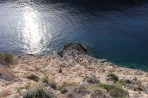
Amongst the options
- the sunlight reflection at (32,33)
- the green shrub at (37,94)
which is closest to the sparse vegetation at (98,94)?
the green shrub at (37,94)

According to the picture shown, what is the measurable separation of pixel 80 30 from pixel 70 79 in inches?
1636

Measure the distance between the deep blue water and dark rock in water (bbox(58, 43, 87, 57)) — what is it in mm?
3227

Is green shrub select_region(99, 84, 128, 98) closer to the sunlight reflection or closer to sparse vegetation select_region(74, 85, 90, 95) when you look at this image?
sparse vegetation select_region(74, 85, 90, 95)

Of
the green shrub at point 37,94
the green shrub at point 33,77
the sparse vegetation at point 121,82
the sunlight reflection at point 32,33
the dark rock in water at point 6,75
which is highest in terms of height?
the green shrub at point 37,94

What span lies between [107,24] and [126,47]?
52.2ft

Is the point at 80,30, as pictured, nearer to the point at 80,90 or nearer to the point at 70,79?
the point at 70,79

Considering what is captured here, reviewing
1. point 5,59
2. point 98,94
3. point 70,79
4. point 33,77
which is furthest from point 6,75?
point 98,94

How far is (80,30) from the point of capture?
85.4 m

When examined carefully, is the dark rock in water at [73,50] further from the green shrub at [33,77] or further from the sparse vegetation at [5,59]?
the green shrub at [33,77]

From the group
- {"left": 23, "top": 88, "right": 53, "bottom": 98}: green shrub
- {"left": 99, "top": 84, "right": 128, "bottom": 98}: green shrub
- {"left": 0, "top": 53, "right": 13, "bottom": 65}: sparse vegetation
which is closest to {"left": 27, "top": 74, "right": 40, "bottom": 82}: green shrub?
{"left": 23, "top": 88, "right": 53, "bottom": 98}: green shrub

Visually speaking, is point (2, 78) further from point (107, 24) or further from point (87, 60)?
point (107, 24)

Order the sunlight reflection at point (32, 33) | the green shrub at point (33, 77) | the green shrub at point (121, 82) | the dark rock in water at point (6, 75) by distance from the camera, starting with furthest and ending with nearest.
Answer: the sunlight reflection at point (32, 33) → the green shrub at point (121, 82) → the green shrub at point (33, 77) → the dark rock in water at point (6, 75)

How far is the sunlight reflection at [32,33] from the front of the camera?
253ft

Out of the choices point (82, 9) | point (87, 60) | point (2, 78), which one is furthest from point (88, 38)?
point (2, 78)
